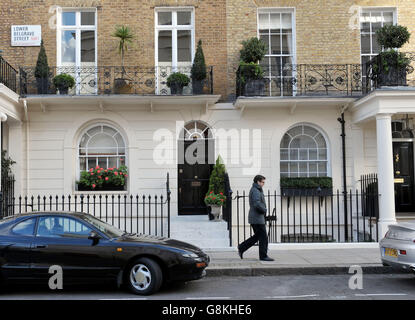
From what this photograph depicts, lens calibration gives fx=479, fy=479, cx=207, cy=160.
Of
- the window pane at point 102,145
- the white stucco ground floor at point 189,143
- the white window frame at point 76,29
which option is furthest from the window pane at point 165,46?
the window pane at point 102,145

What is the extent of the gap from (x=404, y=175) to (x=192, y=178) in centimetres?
657

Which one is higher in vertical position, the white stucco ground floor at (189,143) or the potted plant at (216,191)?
the white stucco ground floor at (189,143)

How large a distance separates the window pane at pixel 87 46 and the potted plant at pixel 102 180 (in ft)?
11.4

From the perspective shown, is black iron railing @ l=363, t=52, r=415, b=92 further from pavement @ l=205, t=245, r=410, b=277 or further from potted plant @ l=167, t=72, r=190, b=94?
potted plant @ l=167, t=72, r=190, b=94

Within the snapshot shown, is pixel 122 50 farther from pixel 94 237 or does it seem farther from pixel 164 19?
pixel 94 237

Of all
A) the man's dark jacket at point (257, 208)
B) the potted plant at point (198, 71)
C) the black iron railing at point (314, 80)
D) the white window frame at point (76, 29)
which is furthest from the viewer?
the white window frame at point (76, 29)

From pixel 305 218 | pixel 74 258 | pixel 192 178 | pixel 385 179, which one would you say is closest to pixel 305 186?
pixel 305 218

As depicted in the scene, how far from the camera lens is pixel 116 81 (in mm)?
14211

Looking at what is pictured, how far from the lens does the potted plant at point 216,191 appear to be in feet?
43.0

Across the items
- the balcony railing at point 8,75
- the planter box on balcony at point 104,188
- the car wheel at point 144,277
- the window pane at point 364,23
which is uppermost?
the window pane at point 364,23

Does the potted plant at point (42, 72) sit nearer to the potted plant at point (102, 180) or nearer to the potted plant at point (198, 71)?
the potted plant at point (102, 180)

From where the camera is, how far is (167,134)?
14.4 m

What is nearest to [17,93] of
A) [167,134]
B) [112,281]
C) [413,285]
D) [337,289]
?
[167,134]

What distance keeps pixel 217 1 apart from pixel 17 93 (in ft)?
21.7
